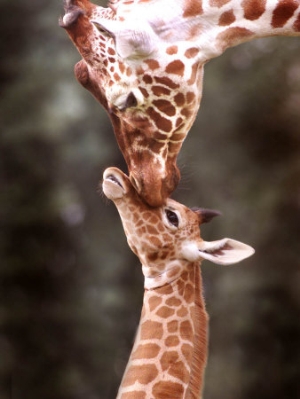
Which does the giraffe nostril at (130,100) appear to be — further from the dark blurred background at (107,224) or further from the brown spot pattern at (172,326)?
the dark blurred background at (107,224)

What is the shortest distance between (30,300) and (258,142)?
3.34 ft

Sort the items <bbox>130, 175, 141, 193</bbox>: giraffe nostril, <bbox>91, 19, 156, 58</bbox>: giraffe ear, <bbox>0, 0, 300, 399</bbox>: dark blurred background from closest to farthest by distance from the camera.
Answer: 1. <bbox>91, 19, 156, 58</bbox>: giraffe ear
2. <bbox>130, 175, 141, 193</bbox>: giraffe nostril
3. <bbox>0, 0, 300, 399</bbox>: dark blurred background

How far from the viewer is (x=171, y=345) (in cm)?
145

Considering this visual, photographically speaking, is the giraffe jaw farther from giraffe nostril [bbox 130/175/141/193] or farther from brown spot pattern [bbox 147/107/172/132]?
brown spot pattern [bbox 147/107/172/132]

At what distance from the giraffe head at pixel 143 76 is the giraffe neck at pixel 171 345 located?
20 centimetres

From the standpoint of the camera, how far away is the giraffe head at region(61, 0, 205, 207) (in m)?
1.34

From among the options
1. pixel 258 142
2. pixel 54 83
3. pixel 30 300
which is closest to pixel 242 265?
pixel 258 142

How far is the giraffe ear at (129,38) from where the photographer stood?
1.32m

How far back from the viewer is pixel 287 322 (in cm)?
275

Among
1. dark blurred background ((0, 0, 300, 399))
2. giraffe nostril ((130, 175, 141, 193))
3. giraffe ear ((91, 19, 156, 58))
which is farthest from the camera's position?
dark blurred background ((0, 0, 300, 399))

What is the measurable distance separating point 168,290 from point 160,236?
0.36 ft

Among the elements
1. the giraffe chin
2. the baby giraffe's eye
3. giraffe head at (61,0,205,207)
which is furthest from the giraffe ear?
the baby giraffe's eye

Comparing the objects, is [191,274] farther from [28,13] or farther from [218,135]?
[28,13]

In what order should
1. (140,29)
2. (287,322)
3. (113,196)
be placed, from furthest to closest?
(287,322) < (113,196) < (140,29)
